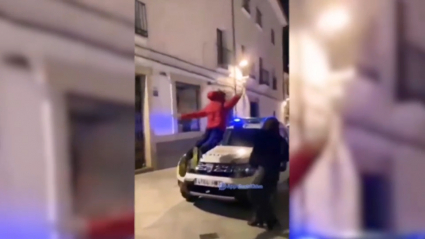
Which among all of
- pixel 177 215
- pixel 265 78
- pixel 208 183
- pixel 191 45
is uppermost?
pixel 191 45

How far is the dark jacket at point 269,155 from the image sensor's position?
1.22 m

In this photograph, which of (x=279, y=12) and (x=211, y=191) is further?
(x=279, y=12)

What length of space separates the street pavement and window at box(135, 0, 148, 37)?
52 cm

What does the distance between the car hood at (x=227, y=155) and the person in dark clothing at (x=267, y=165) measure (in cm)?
3

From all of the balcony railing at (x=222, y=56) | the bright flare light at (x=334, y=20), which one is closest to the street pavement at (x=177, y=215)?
the balcony railing at (x=222, y=56)

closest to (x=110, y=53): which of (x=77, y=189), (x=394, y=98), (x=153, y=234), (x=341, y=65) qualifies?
(x=77, y=189)

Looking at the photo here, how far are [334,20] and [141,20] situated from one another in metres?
→ 0.77

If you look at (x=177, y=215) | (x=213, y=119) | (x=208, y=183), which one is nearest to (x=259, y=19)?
(x=213, y=119)

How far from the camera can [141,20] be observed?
4.02 feet

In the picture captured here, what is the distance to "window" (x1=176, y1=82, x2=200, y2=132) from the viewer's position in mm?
1201

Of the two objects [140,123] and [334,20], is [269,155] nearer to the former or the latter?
[140,123]

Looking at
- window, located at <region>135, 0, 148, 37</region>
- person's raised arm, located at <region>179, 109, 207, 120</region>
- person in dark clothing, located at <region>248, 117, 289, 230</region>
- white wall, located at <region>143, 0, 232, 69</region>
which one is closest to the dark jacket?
person in dark clothing, located at <region>248, 117, 289, 230</region>

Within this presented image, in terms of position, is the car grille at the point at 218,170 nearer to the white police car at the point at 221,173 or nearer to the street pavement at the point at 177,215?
the white police car at the point at 221,173

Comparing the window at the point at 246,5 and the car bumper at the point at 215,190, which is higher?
the window at the point at 246,5
